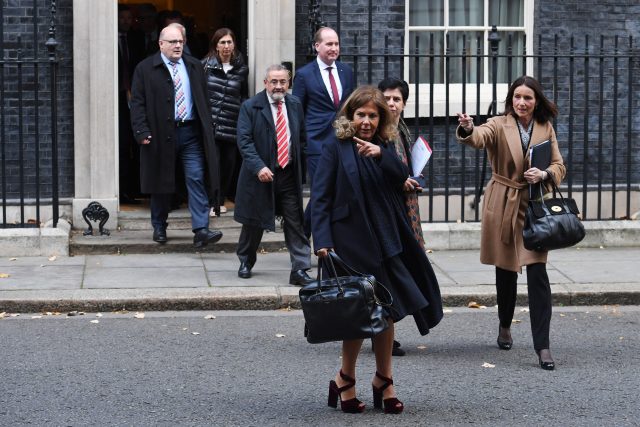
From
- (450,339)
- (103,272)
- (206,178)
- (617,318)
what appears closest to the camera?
(450,339)

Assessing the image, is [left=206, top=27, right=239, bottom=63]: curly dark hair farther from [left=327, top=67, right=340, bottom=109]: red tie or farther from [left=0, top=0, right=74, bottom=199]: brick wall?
[left=327, top=67, right=340, bottom=109]: red tie

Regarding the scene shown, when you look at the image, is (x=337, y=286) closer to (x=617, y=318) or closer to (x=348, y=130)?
(x=348, y=130)

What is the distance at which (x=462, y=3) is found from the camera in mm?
12922

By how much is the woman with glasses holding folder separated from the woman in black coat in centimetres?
120

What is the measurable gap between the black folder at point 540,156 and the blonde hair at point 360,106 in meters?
1.40

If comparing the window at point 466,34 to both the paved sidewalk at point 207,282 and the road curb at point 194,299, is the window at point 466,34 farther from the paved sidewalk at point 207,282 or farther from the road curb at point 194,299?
the road curb at point 194,299

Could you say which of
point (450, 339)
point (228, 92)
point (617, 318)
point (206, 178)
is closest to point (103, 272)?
→ point (206, 178)

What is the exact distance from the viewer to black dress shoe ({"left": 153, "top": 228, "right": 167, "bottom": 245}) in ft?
36.5

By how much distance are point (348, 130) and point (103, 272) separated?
14.0 feet

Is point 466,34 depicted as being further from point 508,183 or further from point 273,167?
point 508,183

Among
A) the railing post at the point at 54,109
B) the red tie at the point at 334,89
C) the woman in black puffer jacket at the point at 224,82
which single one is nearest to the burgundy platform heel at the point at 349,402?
the red tie at the point at 334,89

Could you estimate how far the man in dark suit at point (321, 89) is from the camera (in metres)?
10.3

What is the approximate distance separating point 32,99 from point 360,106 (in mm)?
5915

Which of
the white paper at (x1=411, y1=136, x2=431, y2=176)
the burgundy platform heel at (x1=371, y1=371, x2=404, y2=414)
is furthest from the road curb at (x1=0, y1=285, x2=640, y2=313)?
the burgundy platform heel at (x1=371, y1=371, x2=404, y2=414)
